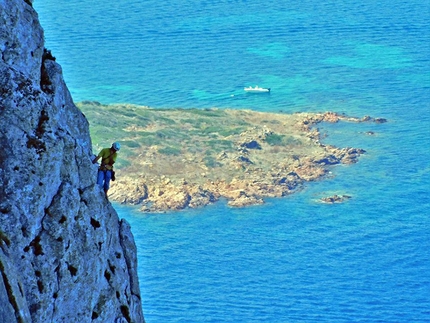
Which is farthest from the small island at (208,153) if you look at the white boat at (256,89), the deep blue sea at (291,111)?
the white boat at (256,89)

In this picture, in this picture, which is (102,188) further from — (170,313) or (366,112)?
(366,112)

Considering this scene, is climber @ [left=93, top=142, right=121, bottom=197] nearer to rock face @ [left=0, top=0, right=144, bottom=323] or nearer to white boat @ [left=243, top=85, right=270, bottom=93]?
rock face @ [left=0, top=0, right=144, bottom=323]

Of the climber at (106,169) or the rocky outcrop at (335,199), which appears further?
the rocky outcrop at (335,199)

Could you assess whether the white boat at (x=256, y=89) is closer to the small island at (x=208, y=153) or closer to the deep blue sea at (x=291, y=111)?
the deep blue sea at (x=291, y=111)

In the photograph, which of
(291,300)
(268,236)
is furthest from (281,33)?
(291,300)

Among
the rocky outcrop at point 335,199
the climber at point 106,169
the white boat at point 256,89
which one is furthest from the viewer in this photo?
the white boat at point 256,89

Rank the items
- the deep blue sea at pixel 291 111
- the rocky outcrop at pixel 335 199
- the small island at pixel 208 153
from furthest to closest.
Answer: the rocky outcrop at pixel 335 199 < the small island at pixel 208 153 < the deep blue sea at pixel 291 111

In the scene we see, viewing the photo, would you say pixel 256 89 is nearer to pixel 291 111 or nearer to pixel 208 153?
pixel 291 111
